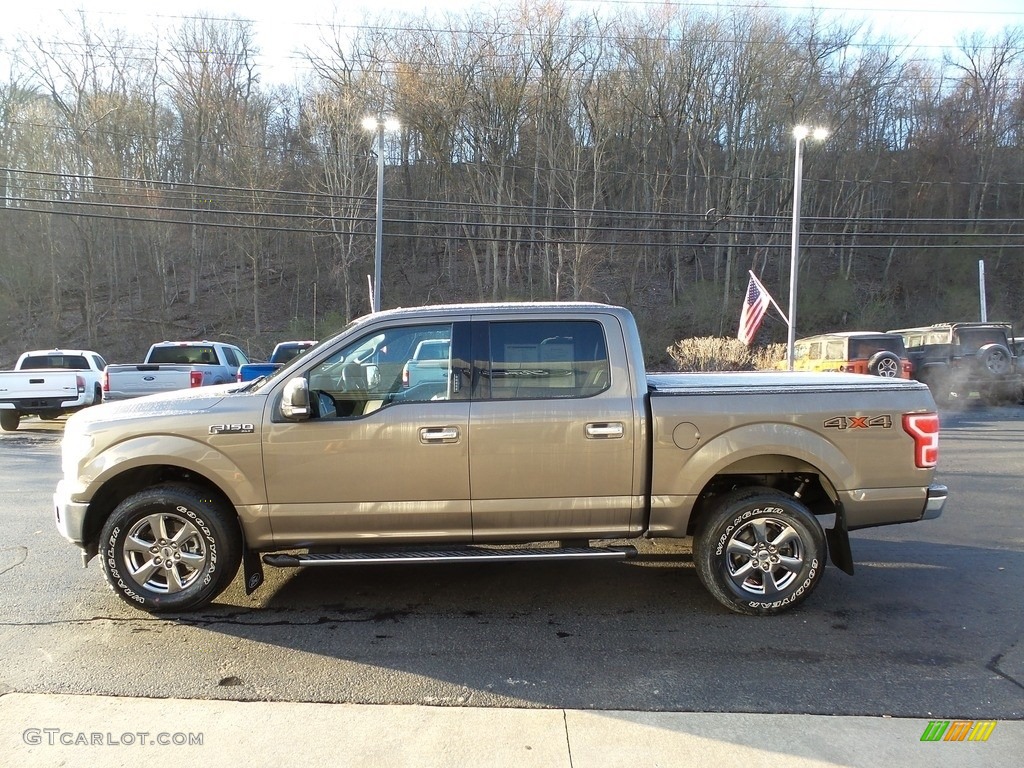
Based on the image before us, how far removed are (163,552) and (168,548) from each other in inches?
1.8

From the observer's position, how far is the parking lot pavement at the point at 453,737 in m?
2.88

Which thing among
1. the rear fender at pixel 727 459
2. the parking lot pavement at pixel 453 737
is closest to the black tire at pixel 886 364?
the rear fender at pixel 727 459

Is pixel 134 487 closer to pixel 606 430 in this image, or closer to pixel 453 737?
pixel 453 737

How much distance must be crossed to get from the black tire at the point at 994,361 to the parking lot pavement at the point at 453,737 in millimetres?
17855

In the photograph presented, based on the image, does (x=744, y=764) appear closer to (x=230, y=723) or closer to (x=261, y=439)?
(x=230, y=723)

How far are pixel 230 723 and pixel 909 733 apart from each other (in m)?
3.10

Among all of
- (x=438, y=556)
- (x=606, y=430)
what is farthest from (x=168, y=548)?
(x=606, y=430)

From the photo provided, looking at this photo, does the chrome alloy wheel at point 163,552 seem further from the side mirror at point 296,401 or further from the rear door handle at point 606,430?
the rear door handle at point 606,430

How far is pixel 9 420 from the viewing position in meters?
15.1

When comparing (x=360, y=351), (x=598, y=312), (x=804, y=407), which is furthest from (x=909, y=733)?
(x=360, y=351)

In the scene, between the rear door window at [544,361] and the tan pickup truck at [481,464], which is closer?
the tan pickup truck at [481,464]

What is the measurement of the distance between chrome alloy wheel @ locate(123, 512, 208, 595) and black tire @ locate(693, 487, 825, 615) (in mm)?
3296

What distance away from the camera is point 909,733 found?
308 cm

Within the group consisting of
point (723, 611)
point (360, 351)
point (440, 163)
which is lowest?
point (723, 611)
